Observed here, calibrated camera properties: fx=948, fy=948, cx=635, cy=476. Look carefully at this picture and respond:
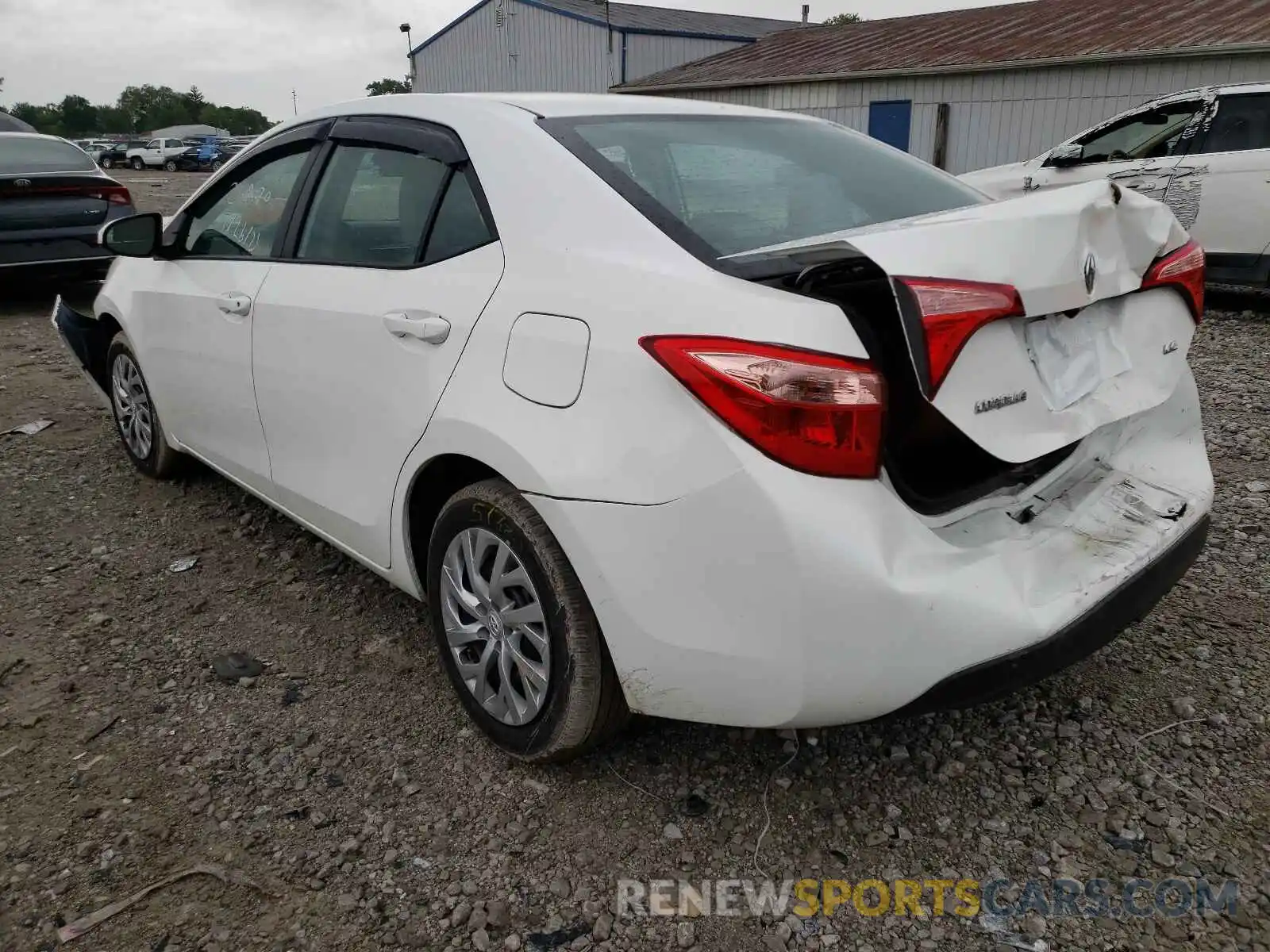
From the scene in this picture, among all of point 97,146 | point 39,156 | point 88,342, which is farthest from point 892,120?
point 97,146

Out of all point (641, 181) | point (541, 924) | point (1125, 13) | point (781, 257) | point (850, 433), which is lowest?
point (541, 924)

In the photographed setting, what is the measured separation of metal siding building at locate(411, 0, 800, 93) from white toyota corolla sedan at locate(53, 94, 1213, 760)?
2458 cm

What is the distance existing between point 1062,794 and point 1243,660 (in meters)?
0.90

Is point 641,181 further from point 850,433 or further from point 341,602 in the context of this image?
point 341,602

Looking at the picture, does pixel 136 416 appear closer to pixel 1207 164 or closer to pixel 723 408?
pixel 723 408

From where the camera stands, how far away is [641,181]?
2.16 meters

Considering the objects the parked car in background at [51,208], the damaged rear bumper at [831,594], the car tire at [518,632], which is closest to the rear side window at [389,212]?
the car tire at [518,632]

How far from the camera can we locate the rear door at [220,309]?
305cm

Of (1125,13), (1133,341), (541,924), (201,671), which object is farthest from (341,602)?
(1125,13)

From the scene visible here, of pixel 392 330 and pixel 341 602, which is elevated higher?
Result: pixel 392 330

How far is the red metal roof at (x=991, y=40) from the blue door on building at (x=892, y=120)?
2.05 ft

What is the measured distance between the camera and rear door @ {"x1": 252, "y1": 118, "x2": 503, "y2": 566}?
228cm

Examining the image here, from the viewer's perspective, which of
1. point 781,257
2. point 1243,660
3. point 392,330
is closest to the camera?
point 781,257

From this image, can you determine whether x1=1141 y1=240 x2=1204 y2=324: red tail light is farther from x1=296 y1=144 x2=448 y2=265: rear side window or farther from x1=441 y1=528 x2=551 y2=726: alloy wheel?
x1=296 y1=144 x2=448 y2=265: rear side window
